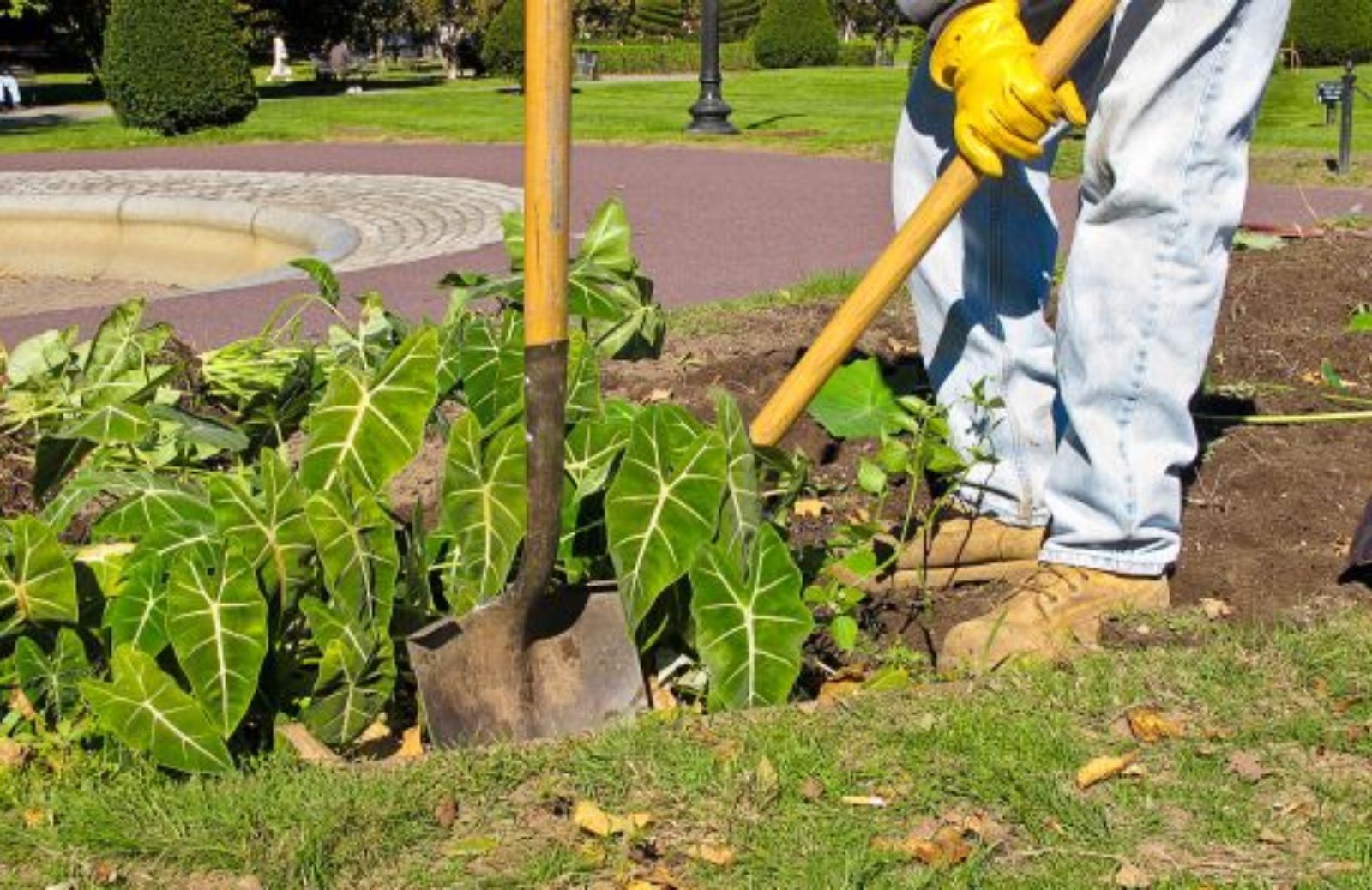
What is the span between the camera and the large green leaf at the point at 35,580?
2758mm

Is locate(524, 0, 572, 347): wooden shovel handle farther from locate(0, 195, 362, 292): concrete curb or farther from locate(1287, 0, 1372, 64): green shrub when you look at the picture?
locate(1287, 0, 1372, 64): green shrub

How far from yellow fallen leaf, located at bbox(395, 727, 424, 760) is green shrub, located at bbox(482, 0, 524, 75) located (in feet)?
96.6

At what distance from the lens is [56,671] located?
2.83 meters

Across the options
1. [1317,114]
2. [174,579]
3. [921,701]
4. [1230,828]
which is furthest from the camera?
[1317,114]

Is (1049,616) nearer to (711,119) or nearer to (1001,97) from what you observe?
(1001,97)

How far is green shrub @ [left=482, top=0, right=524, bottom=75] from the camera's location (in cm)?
3203

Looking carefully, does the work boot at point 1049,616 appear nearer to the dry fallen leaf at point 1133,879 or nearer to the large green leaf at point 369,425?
the dry fallen leaf at point 1133,879

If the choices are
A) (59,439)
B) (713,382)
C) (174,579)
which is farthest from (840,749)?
(713,382)

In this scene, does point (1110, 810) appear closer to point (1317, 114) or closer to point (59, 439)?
point (59, 439)

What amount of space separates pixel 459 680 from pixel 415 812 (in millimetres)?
399

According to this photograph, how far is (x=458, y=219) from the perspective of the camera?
11.1m

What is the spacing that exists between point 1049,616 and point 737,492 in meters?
0.70

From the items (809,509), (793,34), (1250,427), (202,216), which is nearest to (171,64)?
(202,216)

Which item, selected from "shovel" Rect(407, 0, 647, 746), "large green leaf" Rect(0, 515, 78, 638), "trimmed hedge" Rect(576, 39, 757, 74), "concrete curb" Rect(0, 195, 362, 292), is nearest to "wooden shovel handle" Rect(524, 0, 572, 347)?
"shovel" Rect(407, 0, 647, 746)
